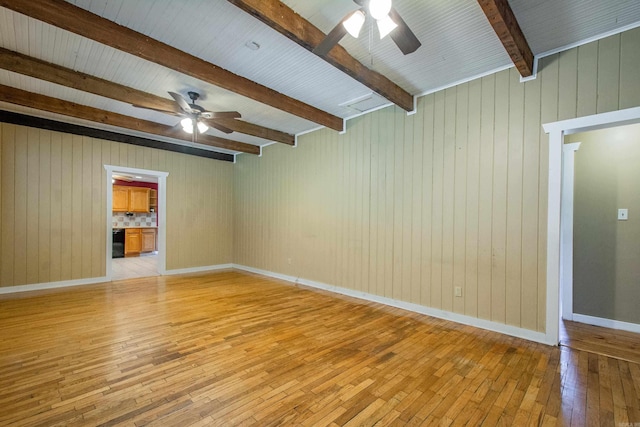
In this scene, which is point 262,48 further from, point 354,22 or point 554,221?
point 554,221

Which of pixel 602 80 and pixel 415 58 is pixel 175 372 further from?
pixel 602 80

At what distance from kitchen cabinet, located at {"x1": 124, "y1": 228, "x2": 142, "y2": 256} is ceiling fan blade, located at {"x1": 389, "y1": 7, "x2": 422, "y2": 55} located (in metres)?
9.82

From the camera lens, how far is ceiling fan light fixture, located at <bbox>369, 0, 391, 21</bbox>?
5.57 ft

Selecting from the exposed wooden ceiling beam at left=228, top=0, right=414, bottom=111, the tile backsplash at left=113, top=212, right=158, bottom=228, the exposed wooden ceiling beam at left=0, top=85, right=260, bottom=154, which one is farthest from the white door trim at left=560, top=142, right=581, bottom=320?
the tile backsplash at left=113, top=212, right=158, bottom=228

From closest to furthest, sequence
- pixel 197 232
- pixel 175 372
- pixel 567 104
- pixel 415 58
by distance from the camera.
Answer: pixel 175 372, pixel 567 104, pixel 415 58, pixel 197 232

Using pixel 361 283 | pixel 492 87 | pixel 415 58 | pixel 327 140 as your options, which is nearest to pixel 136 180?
pixel 327 140

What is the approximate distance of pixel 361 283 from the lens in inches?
175

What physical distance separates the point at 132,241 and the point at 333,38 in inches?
380

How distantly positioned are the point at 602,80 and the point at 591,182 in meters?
1.35

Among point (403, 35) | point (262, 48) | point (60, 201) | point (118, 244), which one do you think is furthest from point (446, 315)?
point (118, 244)

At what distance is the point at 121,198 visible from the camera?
A: 8.88 metres

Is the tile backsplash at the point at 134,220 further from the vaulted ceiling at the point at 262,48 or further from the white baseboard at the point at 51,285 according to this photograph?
the vaulted ceiling at the point at 262,48

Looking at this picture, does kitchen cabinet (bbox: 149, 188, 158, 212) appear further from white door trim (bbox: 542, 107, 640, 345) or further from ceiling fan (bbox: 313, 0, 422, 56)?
white door trim (bbox: 542, 107, 640, 345)

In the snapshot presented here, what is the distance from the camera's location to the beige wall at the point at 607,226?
314cm
